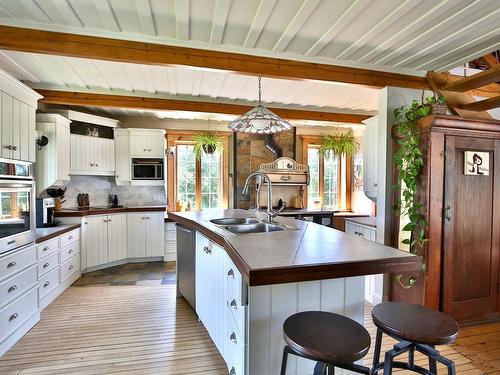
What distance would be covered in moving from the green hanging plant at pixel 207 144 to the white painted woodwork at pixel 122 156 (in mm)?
1173

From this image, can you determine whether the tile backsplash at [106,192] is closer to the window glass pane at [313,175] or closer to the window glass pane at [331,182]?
the window glass pane at [313,175]

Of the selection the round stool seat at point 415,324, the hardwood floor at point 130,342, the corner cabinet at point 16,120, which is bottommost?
the hardwood floor at point 130,342

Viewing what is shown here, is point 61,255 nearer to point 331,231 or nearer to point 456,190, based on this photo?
point 331,231

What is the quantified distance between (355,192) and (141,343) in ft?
15.9

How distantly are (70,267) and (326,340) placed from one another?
364 centimetres

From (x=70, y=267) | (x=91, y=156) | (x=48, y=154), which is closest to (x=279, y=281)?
(x=70, y=267)

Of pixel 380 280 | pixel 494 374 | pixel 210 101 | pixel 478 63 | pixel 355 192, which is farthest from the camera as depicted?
pixel 355 192

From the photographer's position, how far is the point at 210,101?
13.4 feet

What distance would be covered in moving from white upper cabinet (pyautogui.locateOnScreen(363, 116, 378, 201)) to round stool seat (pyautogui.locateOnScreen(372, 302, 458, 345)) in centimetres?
201

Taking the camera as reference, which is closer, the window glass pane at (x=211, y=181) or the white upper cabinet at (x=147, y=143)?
the white upper cabinet at (x=147, y=143)

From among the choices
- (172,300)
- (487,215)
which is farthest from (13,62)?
(487,215)

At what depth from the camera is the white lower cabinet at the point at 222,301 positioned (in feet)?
5.04

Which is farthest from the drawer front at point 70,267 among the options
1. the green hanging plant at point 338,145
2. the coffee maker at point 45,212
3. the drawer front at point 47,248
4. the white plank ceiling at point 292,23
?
the green hanging plant at point 338,145

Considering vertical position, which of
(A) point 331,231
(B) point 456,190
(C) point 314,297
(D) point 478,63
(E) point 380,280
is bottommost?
(E) point 380,280
